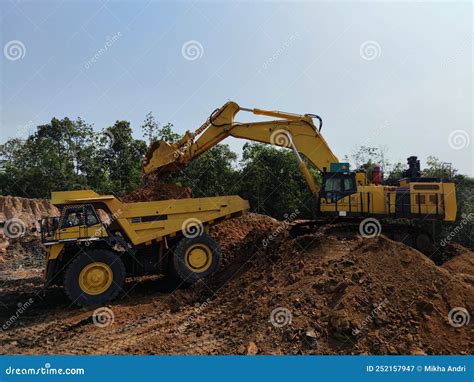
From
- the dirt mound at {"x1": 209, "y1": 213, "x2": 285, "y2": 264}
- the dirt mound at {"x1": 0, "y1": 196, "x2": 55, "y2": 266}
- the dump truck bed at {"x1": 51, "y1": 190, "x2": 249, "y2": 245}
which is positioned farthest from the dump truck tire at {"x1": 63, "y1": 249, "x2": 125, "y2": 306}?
the dirt mound at {"x1": 0, "y1": 196, "x2": 55, "y2": 266}

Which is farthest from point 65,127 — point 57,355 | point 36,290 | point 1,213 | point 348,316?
point 348,316

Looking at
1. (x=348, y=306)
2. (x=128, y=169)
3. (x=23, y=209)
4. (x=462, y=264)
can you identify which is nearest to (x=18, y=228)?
(x=23, y=209)

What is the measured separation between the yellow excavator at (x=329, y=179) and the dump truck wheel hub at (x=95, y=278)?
3.60 meters

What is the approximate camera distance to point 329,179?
38.2 feet

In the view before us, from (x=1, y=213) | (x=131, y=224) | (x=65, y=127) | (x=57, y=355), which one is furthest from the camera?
(x=65, y=127)

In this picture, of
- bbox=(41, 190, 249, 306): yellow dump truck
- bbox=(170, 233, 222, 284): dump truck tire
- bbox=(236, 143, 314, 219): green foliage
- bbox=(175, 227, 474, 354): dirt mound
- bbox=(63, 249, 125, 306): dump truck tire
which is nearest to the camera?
bbox=(175, 227, 474, 354): dirt mound

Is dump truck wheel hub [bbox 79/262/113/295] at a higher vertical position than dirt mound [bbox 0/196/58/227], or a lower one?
lower

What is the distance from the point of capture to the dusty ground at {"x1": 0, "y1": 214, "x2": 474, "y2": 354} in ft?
20.6

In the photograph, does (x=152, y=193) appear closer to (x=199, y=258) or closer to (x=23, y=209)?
(x=199, y=258)

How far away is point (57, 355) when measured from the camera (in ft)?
21.7

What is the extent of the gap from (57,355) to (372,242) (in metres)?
6.58

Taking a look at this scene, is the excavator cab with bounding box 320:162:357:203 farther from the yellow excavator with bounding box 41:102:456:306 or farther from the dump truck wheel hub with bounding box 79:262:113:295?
the dump truck wheel hub with bounding box 79:262:113:295

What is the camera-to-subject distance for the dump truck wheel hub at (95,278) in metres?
9.02

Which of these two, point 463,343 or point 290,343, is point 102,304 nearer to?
point 290,343
